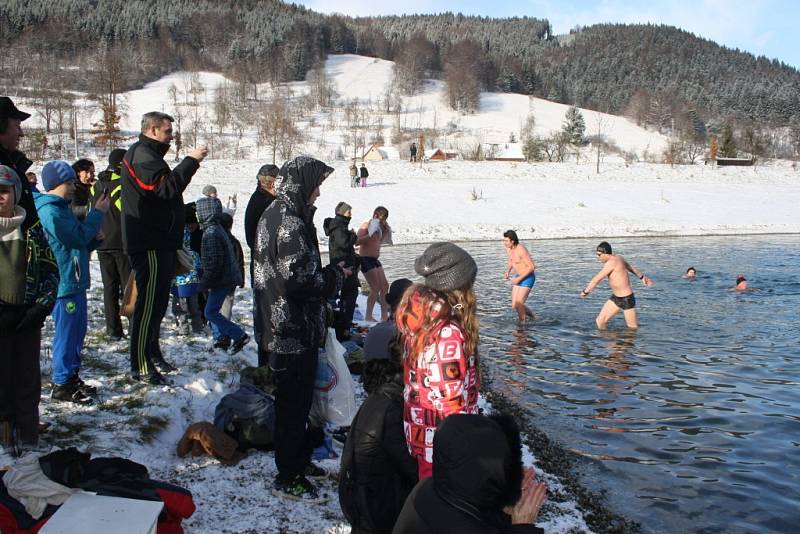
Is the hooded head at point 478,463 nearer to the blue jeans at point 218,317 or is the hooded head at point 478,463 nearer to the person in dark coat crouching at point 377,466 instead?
the person in dark coat crouching at point 377,466

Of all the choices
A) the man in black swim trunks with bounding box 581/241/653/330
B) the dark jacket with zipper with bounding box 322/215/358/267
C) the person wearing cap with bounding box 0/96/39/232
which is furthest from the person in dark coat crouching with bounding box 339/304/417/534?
the man in black swim trunks with bounding box 581/241/653/330

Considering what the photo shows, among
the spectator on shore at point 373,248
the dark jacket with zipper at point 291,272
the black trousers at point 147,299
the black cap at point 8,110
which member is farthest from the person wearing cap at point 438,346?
the spectator on shore at point 373,248

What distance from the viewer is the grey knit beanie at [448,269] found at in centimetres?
289

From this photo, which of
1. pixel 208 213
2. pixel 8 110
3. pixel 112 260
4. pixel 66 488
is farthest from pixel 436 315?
pixel 112 260

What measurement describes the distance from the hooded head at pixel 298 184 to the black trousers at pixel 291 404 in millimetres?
951

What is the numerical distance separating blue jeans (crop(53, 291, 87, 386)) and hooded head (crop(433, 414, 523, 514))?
3.81m

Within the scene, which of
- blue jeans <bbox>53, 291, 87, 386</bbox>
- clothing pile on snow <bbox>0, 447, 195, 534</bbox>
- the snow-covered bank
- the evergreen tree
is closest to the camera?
clothing pile on snow <bbox>0, 447, 195, 534</bbox>

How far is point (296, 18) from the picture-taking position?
5315 inches

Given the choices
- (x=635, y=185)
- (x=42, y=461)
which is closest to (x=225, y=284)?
(x=42, y=461)

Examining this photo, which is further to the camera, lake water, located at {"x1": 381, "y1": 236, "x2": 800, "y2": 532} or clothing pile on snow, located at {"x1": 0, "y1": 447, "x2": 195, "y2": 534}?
lake water, located at {"x1": 381, "y1": 236, "x2": 800, "y2": 532}

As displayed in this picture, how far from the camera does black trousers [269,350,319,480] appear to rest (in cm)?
390

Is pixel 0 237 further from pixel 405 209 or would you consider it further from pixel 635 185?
pixel 635 185

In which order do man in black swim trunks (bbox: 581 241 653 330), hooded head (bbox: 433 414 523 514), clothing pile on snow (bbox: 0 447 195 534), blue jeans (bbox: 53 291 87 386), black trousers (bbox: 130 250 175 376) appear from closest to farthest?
hooded head (bbox: 433 414 523 514)
clothing pile on snow (bbox: 0 447 195 534)
blue jeans (bbox: 53 291 87 386)
black trousers (bbox: 130 250 175 376)
man in black swim trunks (bbox: 581 241 653 330)

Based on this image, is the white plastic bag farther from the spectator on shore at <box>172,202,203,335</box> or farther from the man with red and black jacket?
the spectator on shore at <box>172,202,203,335</box>
